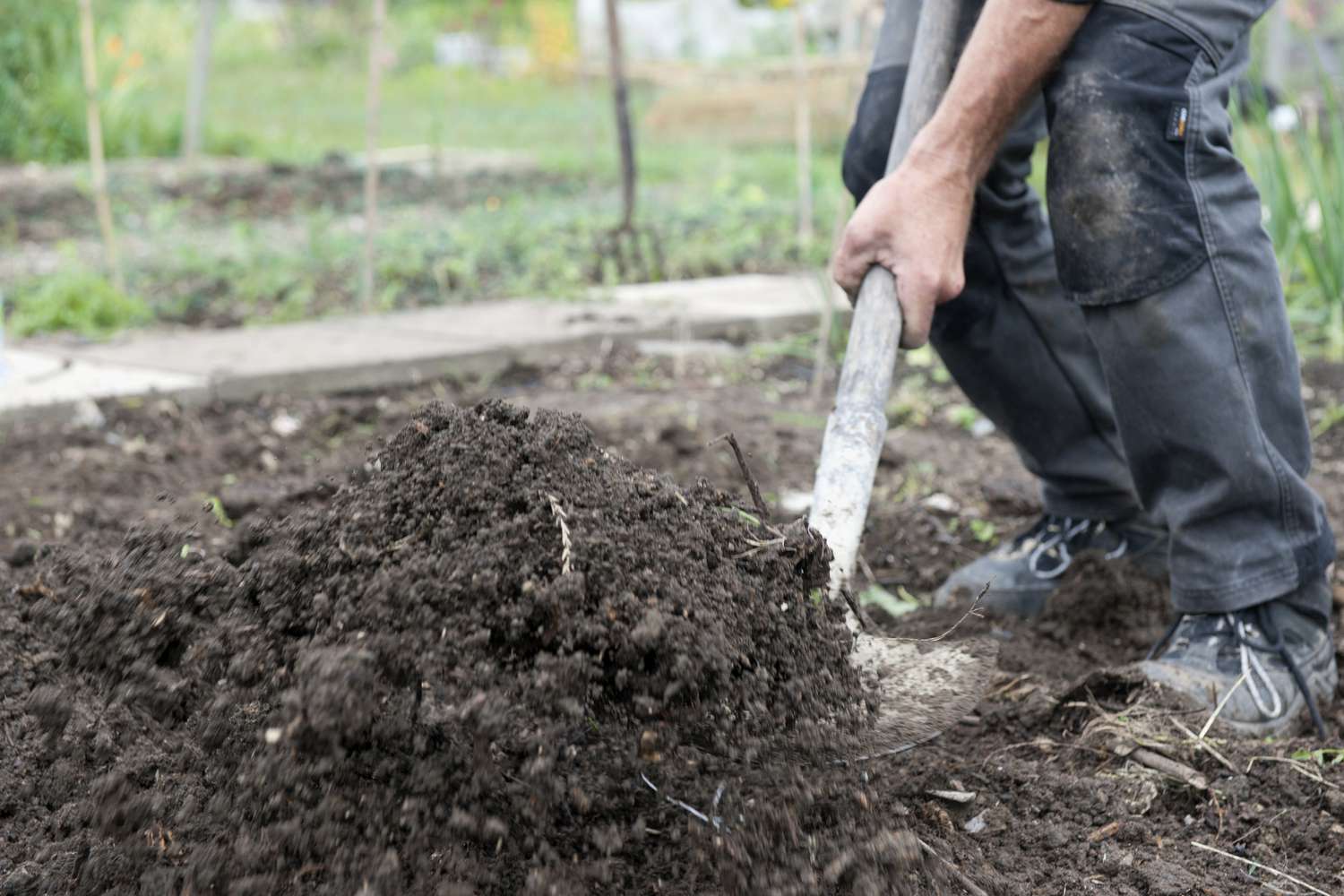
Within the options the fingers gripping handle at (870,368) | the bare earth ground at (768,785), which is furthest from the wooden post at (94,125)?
the fingers gripping handle at (870,368)

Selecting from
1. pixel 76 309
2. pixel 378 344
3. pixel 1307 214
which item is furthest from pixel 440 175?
pixel 1307 214

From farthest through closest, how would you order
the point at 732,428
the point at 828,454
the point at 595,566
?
the point at 732,428, the point at 828,454, the point at 595,566

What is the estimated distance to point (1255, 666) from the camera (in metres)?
1.86

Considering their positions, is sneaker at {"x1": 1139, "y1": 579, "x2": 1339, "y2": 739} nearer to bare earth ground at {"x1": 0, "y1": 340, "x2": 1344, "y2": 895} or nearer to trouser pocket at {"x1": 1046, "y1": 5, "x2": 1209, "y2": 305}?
bare earth ground at {"x1": 0, "y1": 340, "x2": 1344, "y2": 895}

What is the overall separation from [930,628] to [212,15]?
7364 millimetres

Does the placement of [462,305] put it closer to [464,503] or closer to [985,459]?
[985,459]

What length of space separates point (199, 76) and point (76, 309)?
408 cm

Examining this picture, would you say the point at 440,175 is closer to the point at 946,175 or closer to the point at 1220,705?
the point at 946,175

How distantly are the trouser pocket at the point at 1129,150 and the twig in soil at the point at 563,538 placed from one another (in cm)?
94

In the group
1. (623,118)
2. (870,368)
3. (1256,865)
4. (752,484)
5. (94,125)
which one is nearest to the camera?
(1256,865)

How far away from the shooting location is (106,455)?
305 centimetres

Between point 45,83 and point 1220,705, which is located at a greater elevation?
point 1220,705

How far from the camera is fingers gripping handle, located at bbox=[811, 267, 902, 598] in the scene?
159 cm

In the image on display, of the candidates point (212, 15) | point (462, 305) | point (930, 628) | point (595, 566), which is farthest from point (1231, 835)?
point (212, 15)
